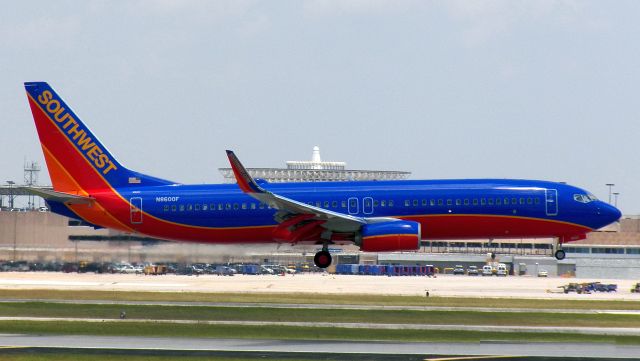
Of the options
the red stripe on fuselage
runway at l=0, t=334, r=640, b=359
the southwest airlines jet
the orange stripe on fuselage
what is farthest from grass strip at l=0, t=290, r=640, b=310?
runway at l=0, t=334, r=640, b=359

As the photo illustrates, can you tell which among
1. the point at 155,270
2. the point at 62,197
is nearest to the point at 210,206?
the point at 62,197

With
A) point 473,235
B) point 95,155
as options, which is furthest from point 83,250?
point 473,235

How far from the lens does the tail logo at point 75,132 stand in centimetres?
6038

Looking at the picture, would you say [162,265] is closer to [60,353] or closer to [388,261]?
[60,353]

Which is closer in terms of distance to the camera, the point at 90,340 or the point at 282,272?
the point at 90,340

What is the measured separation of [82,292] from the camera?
63062 millimetres

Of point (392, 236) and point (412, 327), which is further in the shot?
point (392, 236)

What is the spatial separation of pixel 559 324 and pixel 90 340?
20.3 meters

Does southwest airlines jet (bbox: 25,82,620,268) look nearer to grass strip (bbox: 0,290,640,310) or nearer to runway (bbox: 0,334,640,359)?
grass strip (bbox: 0,290,640,310)

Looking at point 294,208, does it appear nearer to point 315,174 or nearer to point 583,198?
point 583,198

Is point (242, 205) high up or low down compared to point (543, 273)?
up

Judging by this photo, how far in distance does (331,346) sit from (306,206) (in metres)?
19.2

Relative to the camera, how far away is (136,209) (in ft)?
194

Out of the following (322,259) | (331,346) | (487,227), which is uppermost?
(487,227)
